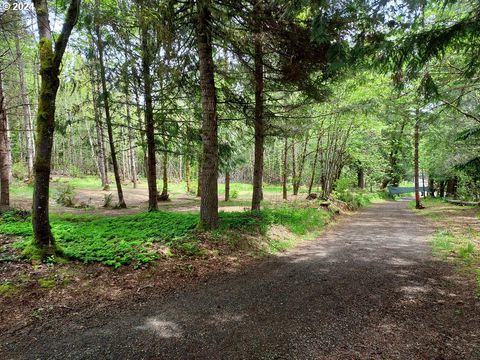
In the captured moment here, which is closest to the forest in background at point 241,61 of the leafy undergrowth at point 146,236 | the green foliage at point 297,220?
the leafy undergrowth at point 146,236

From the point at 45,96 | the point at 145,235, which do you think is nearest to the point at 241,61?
the point at 45,96

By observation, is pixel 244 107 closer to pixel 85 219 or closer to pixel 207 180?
pixel 207 180

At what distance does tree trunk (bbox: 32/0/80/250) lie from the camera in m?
4.61

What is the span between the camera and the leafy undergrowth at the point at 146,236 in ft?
17.3

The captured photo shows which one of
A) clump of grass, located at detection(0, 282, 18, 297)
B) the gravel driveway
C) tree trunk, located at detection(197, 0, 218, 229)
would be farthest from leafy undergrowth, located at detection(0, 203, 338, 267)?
the gravel driveway

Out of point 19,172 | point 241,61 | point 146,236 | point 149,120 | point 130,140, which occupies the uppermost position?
point 241,61

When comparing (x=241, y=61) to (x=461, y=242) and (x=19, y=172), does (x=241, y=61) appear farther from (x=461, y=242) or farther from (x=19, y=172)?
(x=19, y=172)

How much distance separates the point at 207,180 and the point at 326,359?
478cm

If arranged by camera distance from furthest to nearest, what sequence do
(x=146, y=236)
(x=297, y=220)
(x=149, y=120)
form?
(x=149, y=120)
(x=297, y=220)
(x=146, y=236)

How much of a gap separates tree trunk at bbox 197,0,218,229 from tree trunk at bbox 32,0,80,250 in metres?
2.70

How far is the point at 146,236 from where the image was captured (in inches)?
249

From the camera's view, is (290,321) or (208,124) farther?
(208,124)

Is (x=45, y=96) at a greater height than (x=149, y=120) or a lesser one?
lesser

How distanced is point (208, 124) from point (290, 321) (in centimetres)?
477
